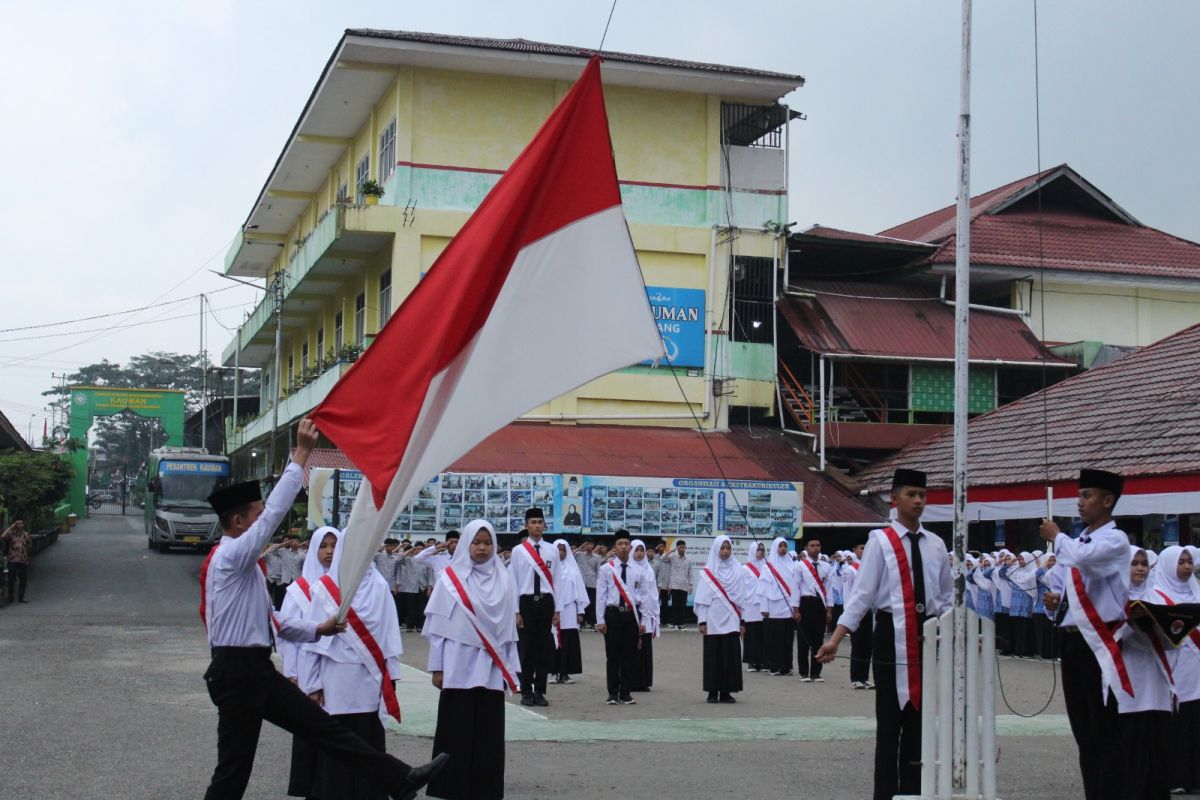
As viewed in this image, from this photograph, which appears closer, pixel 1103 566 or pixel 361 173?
pixel 1103 566

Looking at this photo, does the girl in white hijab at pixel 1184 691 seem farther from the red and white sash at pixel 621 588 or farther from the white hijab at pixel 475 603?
the red and white sash at pixel 621 588

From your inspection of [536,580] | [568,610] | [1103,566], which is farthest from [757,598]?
[1103,566]

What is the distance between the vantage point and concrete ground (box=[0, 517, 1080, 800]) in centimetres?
970

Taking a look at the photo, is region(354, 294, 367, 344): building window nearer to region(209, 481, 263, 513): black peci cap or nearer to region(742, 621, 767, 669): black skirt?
region(742, 621, 767, 669): black skirt

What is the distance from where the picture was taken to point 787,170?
34.1 m

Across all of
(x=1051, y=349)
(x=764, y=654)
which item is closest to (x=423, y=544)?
(x=764, y=654)

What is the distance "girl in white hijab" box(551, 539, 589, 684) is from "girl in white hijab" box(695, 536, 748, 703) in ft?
6.12

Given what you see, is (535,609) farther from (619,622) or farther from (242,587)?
(242,587)

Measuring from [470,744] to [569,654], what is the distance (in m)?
9.43

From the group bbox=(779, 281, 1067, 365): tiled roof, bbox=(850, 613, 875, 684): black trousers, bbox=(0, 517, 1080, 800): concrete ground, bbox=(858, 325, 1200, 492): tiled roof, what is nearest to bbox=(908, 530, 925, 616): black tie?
bbox=(850, 613, 875, 684): black trousers

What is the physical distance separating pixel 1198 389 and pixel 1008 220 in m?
16.6

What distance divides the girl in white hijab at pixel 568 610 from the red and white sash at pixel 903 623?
31.4ft

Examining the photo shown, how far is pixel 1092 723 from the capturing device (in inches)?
326

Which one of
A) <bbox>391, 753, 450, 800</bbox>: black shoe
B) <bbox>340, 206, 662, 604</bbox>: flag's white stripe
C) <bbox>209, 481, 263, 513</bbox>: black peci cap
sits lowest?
<bbox>391, 753, 450, 800</bbox>: black shoe
